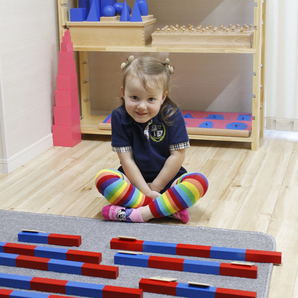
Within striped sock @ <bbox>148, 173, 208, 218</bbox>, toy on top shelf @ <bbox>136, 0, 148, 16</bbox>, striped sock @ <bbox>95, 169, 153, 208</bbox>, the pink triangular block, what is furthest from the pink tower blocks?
striped sock @ <bbox>148, 173, 208, 218</bbox>

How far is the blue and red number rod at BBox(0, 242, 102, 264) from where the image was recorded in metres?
1.13

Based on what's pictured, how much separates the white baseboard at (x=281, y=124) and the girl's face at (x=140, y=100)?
1.06 meters

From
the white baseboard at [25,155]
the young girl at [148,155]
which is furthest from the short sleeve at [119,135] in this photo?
the white baseboard at [25,155]

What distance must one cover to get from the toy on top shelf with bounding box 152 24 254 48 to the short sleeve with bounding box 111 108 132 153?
27.6 inches

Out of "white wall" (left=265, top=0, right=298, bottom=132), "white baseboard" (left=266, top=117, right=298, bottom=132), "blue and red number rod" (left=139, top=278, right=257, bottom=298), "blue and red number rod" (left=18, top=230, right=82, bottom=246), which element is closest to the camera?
"blue and red number rod" (left=139, top=278, right=257, bottom=298)

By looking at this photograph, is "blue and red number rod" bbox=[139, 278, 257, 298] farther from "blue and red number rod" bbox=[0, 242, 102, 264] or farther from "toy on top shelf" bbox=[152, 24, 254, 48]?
"toy on top shelf" bbox=[152, 24, 254, 48]

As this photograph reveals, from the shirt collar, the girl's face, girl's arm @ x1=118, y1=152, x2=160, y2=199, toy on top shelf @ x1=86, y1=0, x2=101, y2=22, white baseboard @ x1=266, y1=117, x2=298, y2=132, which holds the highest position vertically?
toy on top shelf @ x1=86, y1=0, x2=101, y2=22

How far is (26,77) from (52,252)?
101 cm

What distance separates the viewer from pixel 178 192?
53.6 inches

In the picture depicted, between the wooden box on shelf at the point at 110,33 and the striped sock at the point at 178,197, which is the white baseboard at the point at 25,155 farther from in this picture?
the striped sock at the point at 178,197

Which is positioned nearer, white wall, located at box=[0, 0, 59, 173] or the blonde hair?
the blonde hair

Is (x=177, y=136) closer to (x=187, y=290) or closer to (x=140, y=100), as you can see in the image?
(x=140, y=100)

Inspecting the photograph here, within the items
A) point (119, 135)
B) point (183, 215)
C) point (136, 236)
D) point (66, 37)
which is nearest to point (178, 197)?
point (183, 215)

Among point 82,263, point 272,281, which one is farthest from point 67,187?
point 272,281
